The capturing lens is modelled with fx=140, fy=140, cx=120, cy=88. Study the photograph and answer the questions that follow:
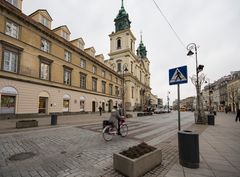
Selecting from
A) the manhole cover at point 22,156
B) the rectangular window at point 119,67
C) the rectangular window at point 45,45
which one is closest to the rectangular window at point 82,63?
the rectangular window at point 45,45

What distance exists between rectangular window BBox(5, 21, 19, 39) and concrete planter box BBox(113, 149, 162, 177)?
66.4 ft

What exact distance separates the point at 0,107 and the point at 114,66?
42892 mm

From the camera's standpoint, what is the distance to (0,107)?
15633 mm

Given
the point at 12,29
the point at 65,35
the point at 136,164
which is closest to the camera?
the point at 136,164

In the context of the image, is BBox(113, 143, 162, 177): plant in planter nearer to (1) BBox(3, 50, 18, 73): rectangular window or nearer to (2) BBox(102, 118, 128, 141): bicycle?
(2) BBox(102, 118, 128, 141): bicycle

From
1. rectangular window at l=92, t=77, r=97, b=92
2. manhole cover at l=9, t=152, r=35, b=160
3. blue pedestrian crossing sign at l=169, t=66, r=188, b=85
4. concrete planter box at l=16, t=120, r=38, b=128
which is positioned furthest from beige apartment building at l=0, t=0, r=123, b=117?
blue pedestrian crossing sign at l=169, t=66, r=188, b=85

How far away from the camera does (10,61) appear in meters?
16.8

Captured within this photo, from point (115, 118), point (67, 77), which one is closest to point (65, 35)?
point (67, 77)

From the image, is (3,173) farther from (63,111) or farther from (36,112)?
(63,111)

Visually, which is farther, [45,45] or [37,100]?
[45,45]

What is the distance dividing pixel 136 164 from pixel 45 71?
21.7m

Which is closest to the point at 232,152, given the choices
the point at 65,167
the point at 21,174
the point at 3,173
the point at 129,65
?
the point at 65,167

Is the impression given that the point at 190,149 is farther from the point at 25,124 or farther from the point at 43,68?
the point at 43,68

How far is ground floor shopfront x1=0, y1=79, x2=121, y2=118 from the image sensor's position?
1627 centimetres
